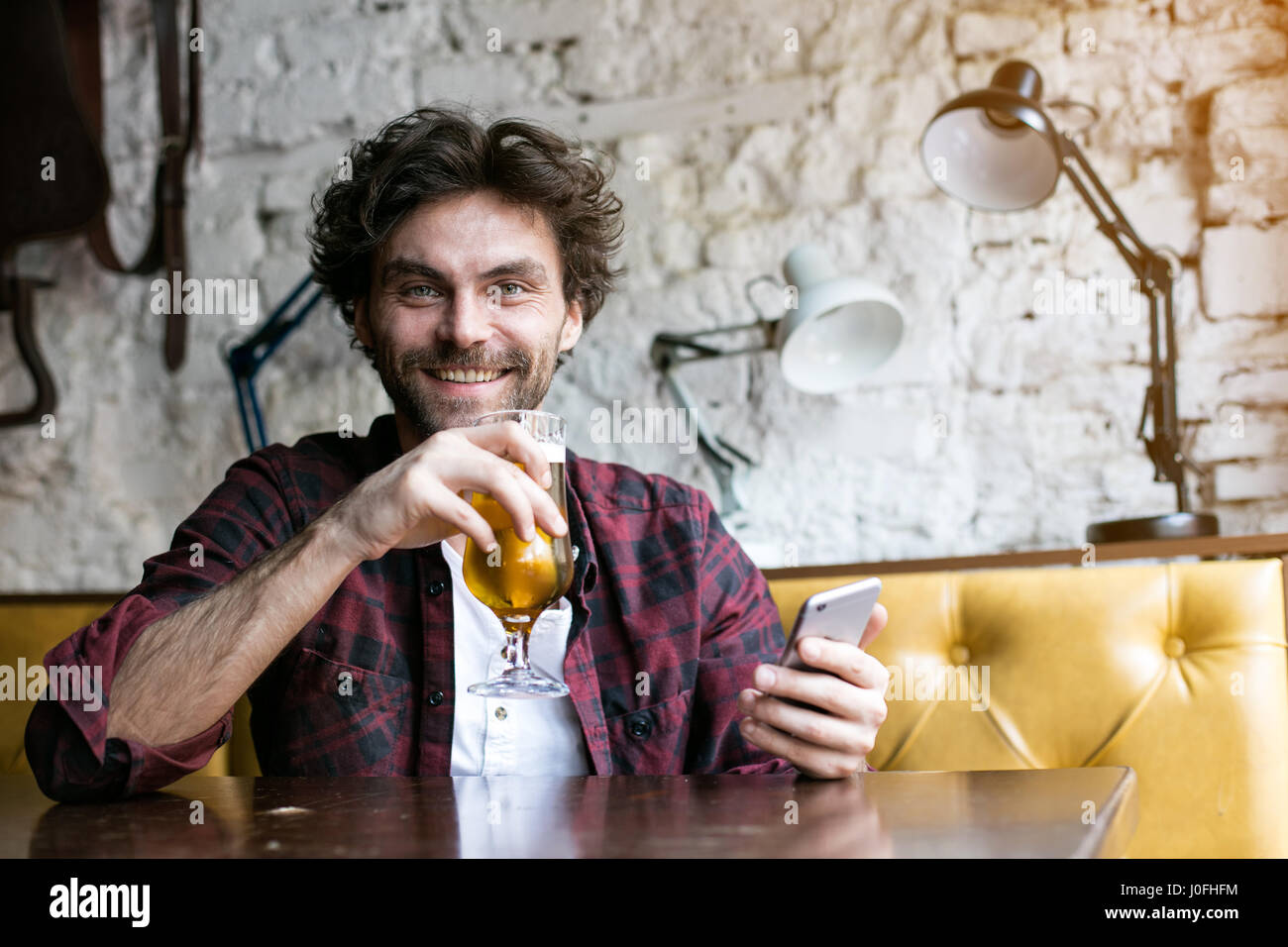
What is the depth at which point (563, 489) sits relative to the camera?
1238 mm

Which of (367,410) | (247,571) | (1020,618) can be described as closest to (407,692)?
(247,571)

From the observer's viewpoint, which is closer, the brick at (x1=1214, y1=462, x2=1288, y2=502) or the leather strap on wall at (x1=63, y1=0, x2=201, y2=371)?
the brick at (x1=1214, y1=462, x2=1288, y2=502)

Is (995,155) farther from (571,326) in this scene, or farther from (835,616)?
(835,616)

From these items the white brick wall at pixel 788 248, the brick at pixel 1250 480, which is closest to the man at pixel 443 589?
the white brick wall at pixel 788 248

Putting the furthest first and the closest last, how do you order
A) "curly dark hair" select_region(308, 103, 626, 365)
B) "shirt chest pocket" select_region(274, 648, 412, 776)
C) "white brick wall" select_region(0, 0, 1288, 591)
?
"white brick wall" select_region(0, 0, 1288, 591) < "curly dark hair" select_region(308, 103, 626, 365) < "shirt chest pocket" select_region(274, 648, 412, 776)

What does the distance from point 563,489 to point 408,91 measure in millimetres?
2160

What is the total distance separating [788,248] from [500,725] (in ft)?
5.36

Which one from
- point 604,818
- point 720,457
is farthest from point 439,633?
point 720,457

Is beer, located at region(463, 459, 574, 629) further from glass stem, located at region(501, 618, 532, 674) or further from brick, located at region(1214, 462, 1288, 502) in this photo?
brick, located at region(1214, 462, 1288, 502)

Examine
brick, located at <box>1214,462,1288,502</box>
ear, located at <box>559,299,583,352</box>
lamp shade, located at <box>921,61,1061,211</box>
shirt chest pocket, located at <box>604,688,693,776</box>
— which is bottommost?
shirt chest pocket, located at <box>604,688,693,776</box>

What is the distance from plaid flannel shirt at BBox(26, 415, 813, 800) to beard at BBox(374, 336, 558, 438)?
0.09 meters

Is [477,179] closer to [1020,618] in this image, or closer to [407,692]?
[407,692]

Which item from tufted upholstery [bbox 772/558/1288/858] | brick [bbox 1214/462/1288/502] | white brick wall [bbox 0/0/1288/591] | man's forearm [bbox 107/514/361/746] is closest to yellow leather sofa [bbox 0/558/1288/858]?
tufted upholstery [bbox 772/558/1288/858]

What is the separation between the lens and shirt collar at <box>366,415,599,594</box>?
5.36 ft
